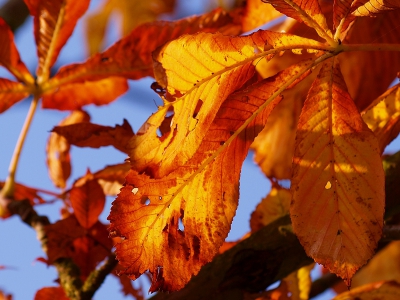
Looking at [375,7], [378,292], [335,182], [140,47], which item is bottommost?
[378,292]

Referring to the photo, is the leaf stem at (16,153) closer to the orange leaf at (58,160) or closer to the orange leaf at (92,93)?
the orange leaf at (92,93)

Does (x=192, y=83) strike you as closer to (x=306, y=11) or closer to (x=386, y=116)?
(x=306, y=11)

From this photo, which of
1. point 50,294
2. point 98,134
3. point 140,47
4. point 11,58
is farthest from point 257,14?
point 50,294

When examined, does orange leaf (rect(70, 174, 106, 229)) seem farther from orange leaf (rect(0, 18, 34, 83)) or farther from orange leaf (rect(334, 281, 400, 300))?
orange leaf (rect(334, 281, 400, 300))

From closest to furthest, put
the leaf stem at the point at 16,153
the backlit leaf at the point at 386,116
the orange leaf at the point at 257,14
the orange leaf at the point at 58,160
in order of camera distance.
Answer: the backlit leaf at the point at 386,116 < the orange leaf at the point at 257,14 < the leaf stem at the point at 16,153 < the orange leaf at the point at 58,160

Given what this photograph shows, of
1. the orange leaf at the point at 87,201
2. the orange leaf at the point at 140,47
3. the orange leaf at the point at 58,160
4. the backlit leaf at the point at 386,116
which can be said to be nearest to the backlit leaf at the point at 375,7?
the backlit leaf at the point at 386,116

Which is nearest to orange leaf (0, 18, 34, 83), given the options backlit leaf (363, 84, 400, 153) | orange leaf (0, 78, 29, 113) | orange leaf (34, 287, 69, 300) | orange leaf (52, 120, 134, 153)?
orange leaf (0, 78, 29, 113)

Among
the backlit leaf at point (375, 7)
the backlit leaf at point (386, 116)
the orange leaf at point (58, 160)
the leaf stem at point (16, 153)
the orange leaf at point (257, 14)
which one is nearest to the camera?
the backlit leaf at point (375, 7)
